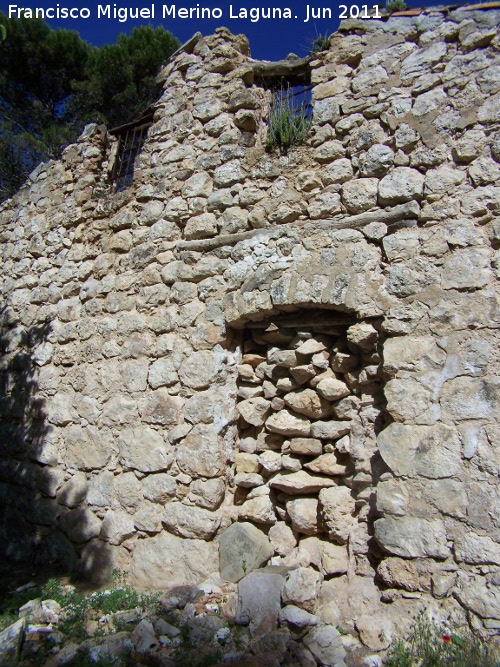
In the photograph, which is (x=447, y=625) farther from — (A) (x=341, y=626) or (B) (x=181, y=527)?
(B) (x=181, y=527)

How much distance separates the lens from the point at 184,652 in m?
2.62

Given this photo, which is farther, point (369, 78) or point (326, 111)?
point (326, 111)

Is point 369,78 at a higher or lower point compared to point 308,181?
higher

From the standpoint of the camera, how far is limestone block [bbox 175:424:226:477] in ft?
11.1

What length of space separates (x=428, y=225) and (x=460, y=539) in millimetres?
1668

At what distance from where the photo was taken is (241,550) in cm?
316

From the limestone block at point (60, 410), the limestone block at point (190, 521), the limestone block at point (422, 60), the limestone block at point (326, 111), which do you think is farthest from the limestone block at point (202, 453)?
the limestone block at point (422, 60)

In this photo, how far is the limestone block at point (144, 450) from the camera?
355 centimetres

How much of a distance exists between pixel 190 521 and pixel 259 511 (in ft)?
1.45

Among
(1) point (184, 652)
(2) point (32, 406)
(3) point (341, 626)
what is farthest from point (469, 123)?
(2) point (32, 406)

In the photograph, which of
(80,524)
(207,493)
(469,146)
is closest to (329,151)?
(469,146)

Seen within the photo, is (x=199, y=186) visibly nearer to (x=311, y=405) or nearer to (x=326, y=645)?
(x=311, y=405)

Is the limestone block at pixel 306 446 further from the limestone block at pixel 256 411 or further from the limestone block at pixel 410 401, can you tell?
the limestone block at pixel 410 401

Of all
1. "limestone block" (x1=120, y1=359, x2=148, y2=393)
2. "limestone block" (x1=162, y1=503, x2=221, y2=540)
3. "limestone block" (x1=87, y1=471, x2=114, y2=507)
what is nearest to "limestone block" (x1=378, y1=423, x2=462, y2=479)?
"limestone block" (x1=162, y1=503, x2=221, y2=540)
